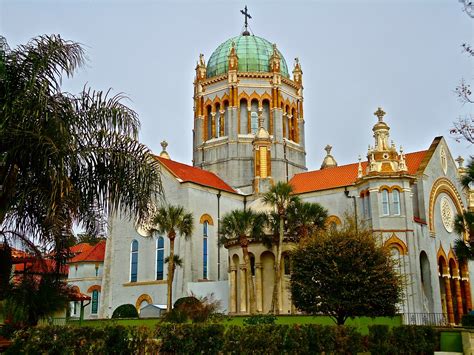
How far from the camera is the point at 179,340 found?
605 inches

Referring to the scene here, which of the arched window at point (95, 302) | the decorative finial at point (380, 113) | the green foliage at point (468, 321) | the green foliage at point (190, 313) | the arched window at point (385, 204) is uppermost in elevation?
the decorative finial at point (380, 113)

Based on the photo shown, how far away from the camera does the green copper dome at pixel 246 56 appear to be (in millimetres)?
57156

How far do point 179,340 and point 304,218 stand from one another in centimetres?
2267

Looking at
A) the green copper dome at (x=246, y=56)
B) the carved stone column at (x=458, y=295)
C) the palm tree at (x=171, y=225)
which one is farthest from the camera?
the green copper dome at (x=246, y=56)

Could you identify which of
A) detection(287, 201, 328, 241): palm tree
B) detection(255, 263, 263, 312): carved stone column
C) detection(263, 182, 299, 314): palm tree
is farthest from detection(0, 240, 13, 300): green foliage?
detection(255, 263, 263, 312): carved stone column

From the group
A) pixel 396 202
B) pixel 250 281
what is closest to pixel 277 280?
pixel 250 281

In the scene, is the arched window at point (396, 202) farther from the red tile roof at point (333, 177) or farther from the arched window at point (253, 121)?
the arched window at point (253, 121)

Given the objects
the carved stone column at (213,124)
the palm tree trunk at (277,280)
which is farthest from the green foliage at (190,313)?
the carved stone column at (213,124)

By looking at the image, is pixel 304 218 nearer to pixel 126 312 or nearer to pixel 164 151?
pixel 126 312

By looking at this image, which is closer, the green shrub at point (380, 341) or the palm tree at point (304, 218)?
the green shrub at point (380, 341)

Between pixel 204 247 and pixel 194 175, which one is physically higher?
pixel 194 175

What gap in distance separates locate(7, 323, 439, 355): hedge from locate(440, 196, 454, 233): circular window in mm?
31063

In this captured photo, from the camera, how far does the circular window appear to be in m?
45.7

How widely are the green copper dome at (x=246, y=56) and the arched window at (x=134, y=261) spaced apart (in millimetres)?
20529
